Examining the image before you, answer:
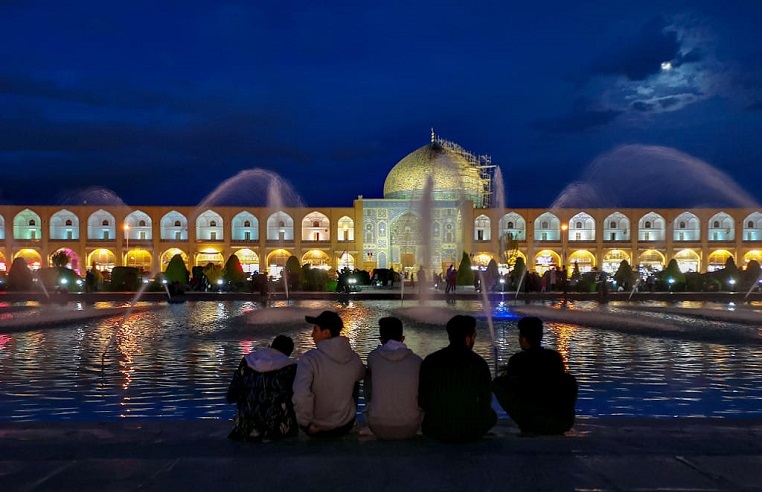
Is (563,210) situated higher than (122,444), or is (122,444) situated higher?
(563,210)

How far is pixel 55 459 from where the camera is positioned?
3307mm

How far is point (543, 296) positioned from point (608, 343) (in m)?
11.3

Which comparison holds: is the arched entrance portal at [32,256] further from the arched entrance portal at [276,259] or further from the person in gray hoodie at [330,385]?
the person in gray hoodie at [330,385]

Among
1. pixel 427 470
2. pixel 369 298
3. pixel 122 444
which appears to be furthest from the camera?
pixel 369 298

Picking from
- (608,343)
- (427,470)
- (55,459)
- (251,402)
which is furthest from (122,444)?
(608,343)

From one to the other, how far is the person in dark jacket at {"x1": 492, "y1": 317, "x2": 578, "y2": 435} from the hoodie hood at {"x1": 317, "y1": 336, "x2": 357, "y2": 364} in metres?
0.82

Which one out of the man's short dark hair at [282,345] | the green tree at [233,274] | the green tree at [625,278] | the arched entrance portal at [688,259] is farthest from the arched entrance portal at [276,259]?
the man's short dark hair at [282,345]

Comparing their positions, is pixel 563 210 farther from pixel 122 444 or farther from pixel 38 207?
pixel 122 444

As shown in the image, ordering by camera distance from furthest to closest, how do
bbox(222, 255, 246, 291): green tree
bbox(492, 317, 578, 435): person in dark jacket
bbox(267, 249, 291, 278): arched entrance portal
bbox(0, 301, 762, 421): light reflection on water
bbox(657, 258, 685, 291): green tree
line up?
bbox(267, 249, 291, 278): arched entrance portal
bbox(222, 255, 246, 291): green tree
bbox(657, 258, 685, 291): green tree
bbox(0, 301, 762, 421): light reflection on water
bbox(492, 317, 578, 435): person in dark jacket

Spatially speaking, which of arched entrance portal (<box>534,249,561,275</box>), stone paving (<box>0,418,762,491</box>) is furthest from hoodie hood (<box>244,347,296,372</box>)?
arched entrance portal (<box>534,249,561,275</box>)

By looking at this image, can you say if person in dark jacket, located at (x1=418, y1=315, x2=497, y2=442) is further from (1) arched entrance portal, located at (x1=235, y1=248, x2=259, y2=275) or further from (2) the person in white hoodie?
(1) arched entrance portal, located at (x1=235, y1=248, x2=259, y2=275)

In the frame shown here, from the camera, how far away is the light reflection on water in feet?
17.4

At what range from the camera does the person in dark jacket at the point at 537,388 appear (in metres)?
3.67

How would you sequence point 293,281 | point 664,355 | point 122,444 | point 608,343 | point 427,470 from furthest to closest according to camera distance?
1. point 293,281
2. point 608,343
3. point 664,355
4. point 122,444
5. point 427,470
